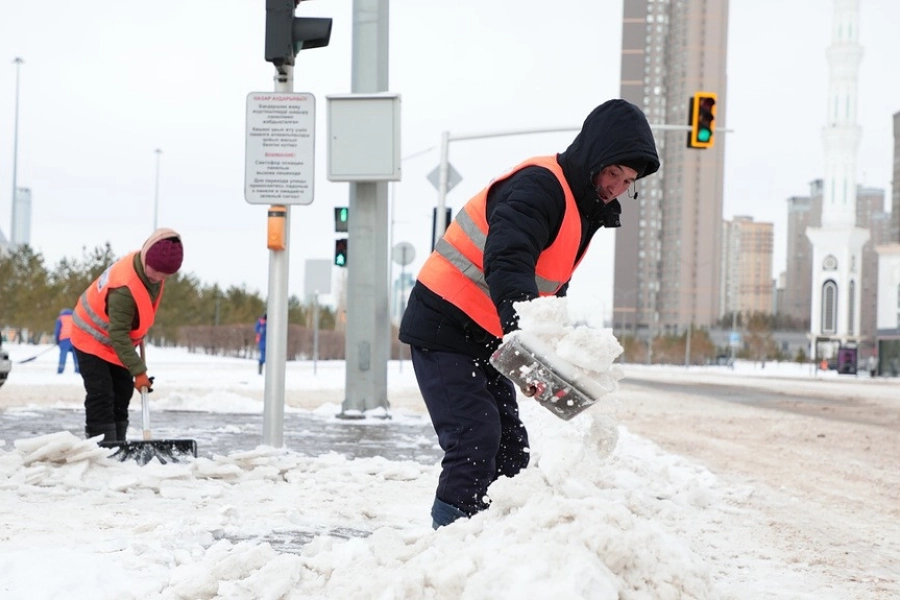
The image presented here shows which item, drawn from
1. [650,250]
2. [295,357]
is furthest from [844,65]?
[295,357]

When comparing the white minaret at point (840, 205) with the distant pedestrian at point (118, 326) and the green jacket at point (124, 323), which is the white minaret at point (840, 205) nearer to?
the distant pedestrian at point (118, 326)

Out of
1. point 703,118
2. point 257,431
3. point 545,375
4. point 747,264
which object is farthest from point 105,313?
point 747,264

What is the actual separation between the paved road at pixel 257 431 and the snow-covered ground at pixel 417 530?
98cm

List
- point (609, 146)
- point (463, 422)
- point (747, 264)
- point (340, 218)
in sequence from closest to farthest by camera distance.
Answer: point (609, 146) → point (463, 422) → point (340, 218) → point (747, 264)

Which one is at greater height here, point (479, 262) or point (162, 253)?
point (162, 253)

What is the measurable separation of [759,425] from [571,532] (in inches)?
485

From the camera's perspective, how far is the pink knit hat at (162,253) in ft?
22.7

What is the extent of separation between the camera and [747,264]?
151 meters

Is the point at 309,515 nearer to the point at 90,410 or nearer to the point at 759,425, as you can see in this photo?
the point at 90,410

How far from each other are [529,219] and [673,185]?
384 ft

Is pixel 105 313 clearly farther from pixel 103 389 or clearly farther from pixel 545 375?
pixel 545 375

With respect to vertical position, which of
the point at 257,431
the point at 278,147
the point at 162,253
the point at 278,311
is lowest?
the point at 257,431

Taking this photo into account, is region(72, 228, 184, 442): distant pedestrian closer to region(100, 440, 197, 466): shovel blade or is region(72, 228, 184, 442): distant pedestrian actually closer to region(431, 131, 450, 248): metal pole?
region(100, 440, 197, 466): shovel blade

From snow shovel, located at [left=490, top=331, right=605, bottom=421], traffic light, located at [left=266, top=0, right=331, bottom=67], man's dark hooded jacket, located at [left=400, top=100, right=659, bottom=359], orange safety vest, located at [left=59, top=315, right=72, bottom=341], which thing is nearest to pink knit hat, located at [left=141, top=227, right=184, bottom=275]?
traffic light, located at [left=266, top=0, right=331, bottom=67]
